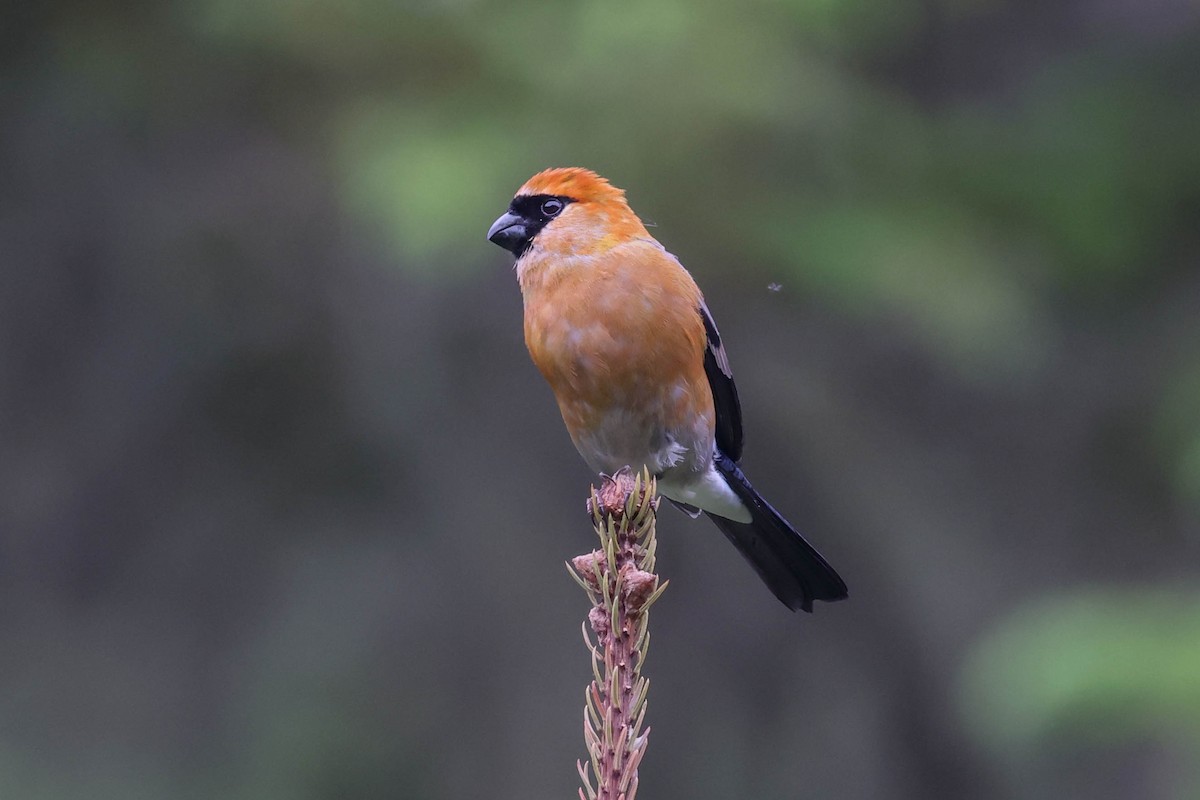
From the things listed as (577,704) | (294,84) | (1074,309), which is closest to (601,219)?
(294,84)

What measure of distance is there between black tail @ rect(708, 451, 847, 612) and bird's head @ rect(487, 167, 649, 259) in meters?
0.81

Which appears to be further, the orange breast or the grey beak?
the grey beak

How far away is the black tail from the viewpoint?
11.9 ft

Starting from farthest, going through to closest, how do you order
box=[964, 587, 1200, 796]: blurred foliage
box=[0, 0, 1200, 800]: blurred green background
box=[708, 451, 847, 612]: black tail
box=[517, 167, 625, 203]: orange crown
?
box=[0, 0, 1200, 800]: blurred green background → box=[517, 167, 625, 203]: orange crown → box=[708, 451, 847, 612]: black tail → box=[964, 587, 1200, 796]: blurred foliage

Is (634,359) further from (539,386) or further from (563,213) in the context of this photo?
(539,386)

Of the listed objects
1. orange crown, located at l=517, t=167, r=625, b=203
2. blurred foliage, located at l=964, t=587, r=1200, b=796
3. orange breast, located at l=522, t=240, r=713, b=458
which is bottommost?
blurred foliage, located at l=964, t=587, r=1200, b=796

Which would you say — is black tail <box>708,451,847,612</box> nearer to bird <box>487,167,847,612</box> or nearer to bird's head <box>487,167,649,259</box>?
bird <box>487,167,847,612</box>

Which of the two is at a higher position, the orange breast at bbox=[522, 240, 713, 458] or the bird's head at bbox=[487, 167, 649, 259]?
the bird's head at bbox=[487, 167, 649, 259]

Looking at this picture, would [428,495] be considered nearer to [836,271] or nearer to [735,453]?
[735,453]

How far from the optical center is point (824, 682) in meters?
4.98

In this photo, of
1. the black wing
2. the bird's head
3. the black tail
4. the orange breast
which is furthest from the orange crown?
the black tail

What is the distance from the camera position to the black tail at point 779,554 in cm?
362

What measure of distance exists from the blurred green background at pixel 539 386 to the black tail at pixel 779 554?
644 mm

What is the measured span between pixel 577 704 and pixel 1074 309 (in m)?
2.56
